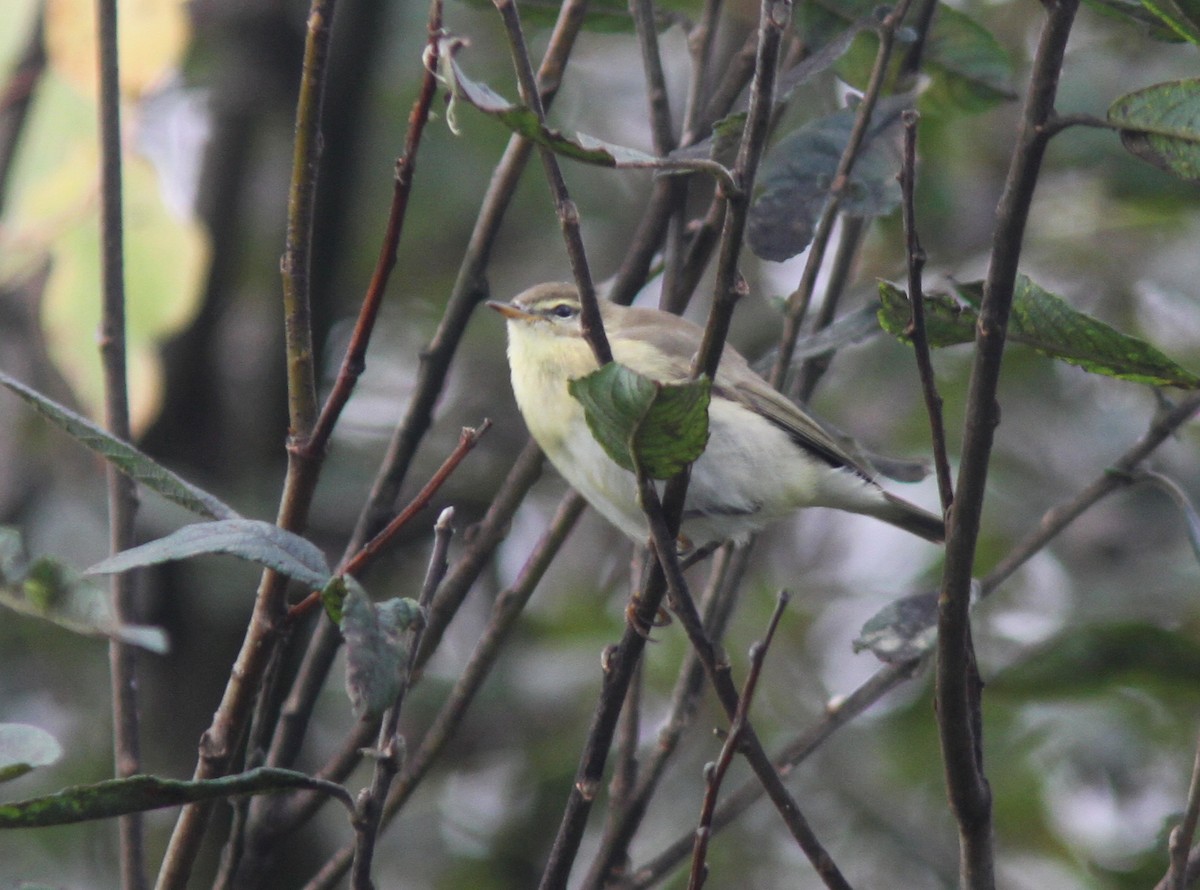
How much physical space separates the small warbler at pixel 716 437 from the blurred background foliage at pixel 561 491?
455 mm

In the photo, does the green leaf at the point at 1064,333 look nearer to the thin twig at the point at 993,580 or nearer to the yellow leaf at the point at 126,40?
the thin twig at the point at 993,580

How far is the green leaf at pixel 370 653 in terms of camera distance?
4.16 feet

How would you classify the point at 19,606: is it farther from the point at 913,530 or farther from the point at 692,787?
the point at 692,787

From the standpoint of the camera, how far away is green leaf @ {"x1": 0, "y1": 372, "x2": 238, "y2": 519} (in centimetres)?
146

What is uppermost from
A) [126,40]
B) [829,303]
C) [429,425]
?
[126,40]

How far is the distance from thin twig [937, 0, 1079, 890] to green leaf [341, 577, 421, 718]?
59cm

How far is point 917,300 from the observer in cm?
153

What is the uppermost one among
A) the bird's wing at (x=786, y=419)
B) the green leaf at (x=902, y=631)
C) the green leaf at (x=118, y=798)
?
the bird's wing at (x=786, y=419)

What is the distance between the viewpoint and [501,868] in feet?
13.1

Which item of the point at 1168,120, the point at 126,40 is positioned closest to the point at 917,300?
the point at 1168,120

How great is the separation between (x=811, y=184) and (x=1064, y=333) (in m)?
0.59

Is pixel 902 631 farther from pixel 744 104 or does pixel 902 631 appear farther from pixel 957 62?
pixel 957 62

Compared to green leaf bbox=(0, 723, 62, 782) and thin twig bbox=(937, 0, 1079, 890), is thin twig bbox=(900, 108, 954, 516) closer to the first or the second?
thin twig bbox=(937, 0, 1079, 890)

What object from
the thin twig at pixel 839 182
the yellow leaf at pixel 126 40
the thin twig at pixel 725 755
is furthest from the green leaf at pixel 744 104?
the yellow leaf at pixel 126 40
